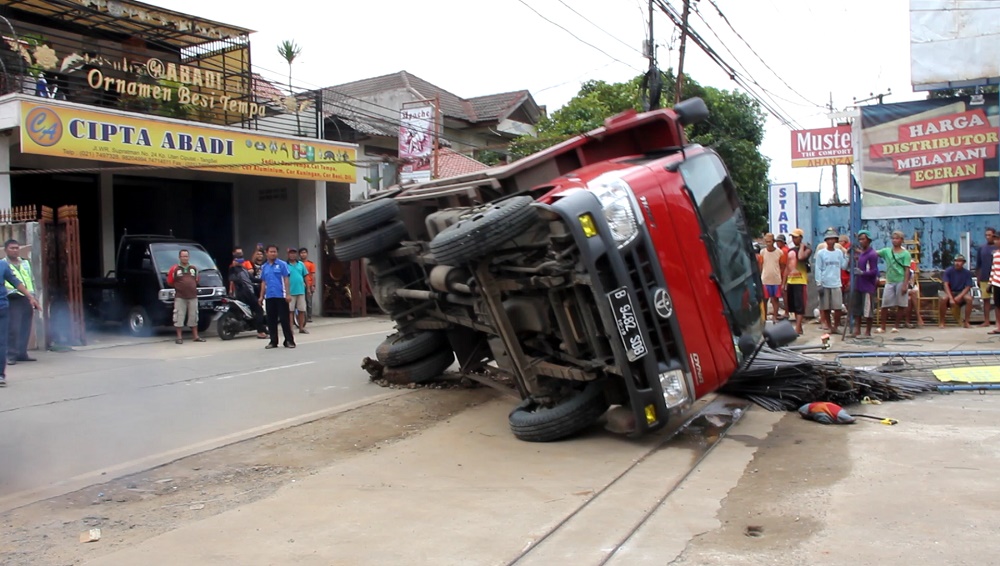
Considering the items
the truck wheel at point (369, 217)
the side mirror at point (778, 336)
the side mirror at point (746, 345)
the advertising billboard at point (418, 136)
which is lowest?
the side mirror at point (746, 345)

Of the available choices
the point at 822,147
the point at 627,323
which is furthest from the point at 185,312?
the point at 822,147

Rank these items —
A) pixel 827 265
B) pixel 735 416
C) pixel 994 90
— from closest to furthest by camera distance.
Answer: pixel 735 416, pixel 827 265, pixel 994 90

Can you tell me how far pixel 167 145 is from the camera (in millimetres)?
17250

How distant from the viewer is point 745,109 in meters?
33.2

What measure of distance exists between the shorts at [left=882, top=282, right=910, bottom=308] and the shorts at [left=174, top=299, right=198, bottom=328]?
39.7ft

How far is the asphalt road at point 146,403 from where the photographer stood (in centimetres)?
638

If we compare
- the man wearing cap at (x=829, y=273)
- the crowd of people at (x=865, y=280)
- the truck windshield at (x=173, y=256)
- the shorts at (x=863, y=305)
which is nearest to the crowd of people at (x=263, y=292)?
the truck windshield at (x=173, y=256)

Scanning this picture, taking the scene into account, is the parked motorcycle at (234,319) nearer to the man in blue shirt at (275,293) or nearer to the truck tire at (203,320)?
the truck tire at (203,320)

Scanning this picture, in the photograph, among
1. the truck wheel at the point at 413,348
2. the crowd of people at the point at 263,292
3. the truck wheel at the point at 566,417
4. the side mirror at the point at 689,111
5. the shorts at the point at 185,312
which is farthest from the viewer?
the shorts at the point at 185,312

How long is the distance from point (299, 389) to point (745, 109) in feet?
90.6

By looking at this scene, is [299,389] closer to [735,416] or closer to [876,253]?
[735,416]

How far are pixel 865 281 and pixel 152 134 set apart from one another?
13628 millimetres

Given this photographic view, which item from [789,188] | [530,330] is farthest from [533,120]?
[530,330]

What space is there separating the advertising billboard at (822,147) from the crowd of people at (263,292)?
41.4 ft
